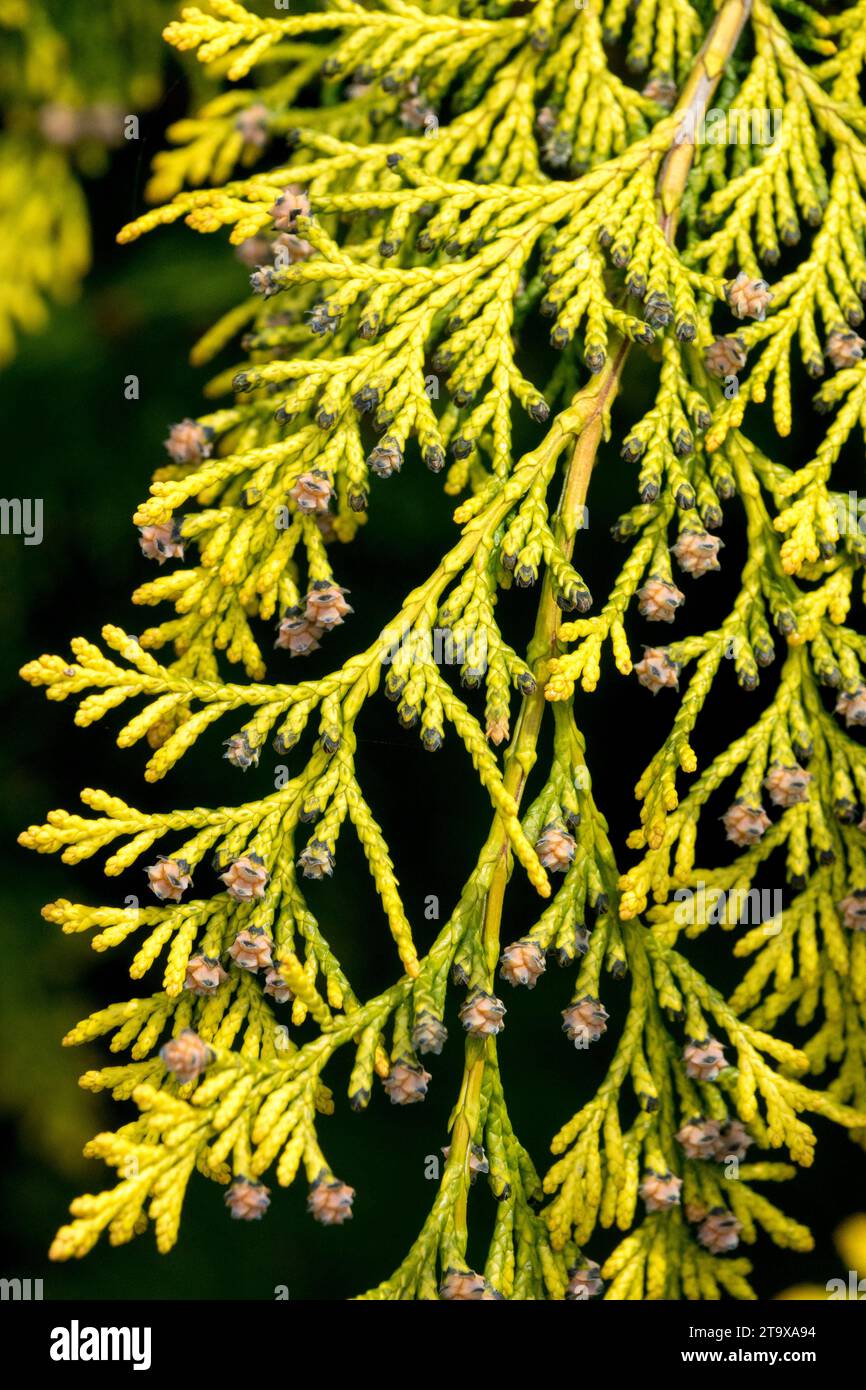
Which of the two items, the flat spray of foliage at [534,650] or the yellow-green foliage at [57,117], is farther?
the yellow-green foliage at [57,117]

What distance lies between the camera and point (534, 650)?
2199 millimetres

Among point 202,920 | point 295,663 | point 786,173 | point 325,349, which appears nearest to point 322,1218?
point 202,920

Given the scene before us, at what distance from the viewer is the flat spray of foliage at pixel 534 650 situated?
2.05m

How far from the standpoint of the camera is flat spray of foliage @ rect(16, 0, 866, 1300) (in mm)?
2055

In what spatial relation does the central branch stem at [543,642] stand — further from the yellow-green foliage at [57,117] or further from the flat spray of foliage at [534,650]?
the yellow-green foliage at [57,117]

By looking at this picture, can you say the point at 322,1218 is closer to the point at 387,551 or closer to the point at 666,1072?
the point at 666,1072

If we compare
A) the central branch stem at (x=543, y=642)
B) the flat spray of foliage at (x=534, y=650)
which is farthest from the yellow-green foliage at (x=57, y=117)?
the central branch stem at (x=543, y=642)

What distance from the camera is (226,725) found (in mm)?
3508

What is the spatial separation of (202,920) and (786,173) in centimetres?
198

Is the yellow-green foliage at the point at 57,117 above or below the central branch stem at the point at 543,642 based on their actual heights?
above

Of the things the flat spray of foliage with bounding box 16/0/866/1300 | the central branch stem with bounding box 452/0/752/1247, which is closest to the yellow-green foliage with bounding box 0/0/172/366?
the flat spray of foliage with bounding box 16/0/866/1300

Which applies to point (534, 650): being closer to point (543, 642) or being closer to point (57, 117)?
Result: point (543, 642)

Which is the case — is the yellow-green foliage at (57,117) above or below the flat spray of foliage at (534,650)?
above

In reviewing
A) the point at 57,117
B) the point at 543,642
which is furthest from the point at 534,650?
the point at 57,117
